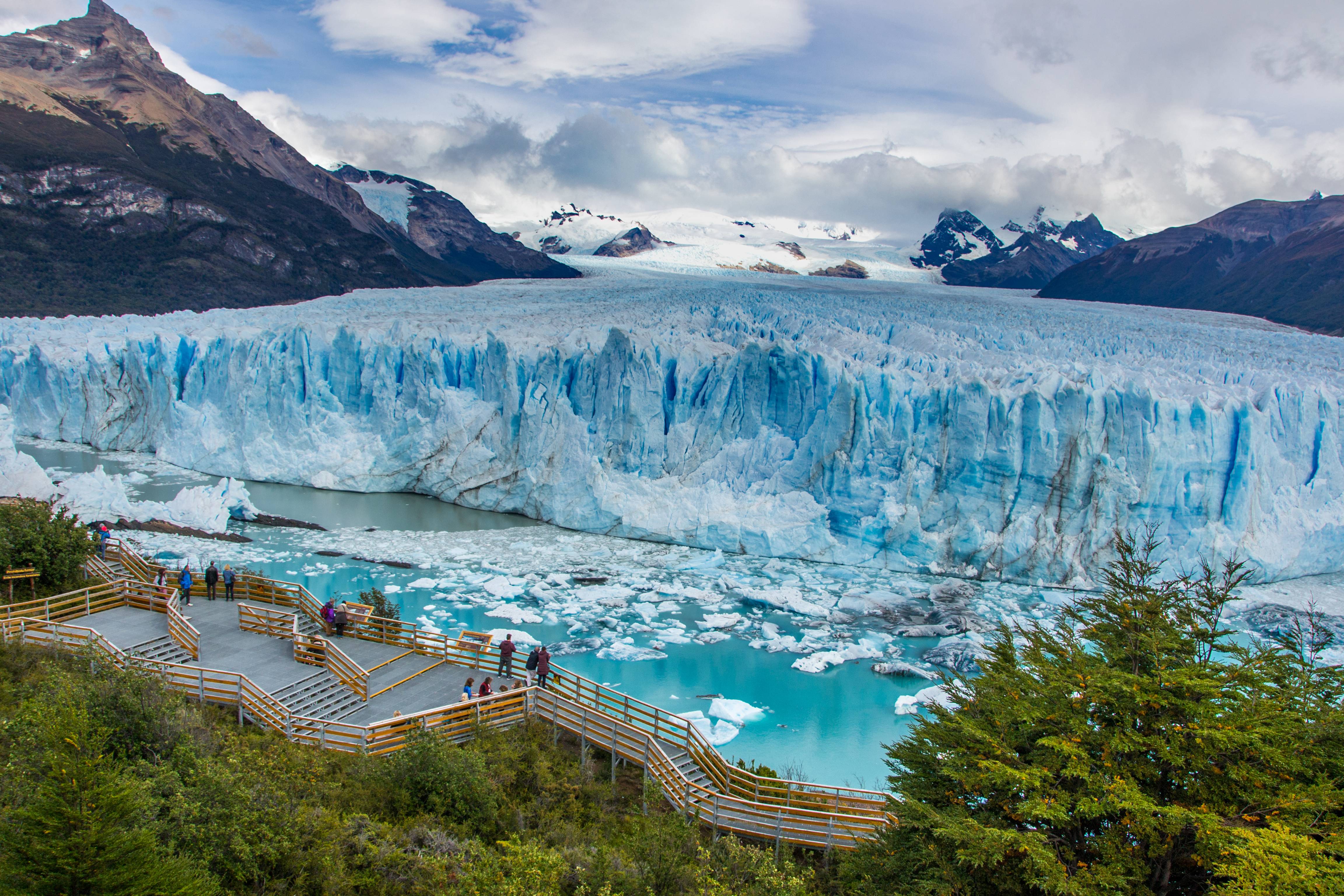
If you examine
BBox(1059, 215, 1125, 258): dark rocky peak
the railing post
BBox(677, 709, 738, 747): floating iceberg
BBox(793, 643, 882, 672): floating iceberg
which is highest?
BBox(1059, 215, 1125, 258): dark rocky peak

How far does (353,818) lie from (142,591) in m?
5.02

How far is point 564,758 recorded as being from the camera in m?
6.41

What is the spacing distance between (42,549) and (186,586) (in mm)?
1391

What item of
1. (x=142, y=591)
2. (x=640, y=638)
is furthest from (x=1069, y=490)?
(x=142, y=591)

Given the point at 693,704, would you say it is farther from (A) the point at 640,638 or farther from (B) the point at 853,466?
(B) the point at 853,466

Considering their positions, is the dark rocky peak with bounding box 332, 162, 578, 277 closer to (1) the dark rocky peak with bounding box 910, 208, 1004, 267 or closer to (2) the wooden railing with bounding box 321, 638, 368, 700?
(1) the dark rocky peak with bounding box 910, 208, 1004, 267

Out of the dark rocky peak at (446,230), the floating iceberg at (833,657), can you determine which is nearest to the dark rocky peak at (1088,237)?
the dark rocky peak at (446,230)

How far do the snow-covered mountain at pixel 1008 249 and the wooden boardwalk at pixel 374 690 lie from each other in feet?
164

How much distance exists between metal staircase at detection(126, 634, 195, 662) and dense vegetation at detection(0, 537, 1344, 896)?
1598 millimetres

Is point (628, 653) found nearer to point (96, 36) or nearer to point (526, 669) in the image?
point (526, 669)

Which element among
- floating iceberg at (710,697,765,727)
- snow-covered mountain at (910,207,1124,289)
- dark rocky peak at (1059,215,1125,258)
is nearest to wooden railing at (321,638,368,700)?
floating iceberg at (710,697,765,727)

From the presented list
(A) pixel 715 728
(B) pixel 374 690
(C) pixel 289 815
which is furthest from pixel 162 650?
(A) pixel 715 728

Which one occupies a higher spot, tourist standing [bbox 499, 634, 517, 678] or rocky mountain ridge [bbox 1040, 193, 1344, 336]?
rocky mountain ridge [bbox 1040, 193, 1344, 336]

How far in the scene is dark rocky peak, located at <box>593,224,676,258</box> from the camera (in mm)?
60969
